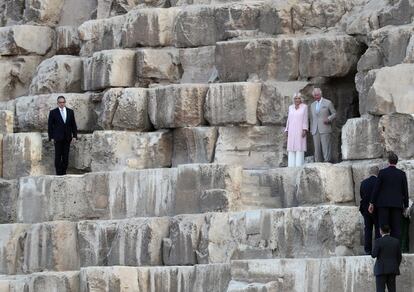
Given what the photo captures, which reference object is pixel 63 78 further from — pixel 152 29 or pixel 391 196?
pixel 391 196

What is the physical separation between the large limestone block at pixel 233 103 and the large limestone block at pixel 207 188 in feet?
6.51

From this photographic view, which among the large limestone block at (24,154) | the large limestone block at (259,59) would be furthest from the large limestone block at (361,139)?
the large limestone block at (24,154)

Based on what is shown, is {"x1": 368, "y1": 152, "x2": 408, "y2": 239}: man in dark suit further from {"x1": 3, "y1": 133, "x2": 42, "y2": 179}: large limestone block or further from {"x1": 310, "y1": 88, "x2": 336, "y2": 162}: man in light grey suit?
{"x1": 3, "y1": 133, "x2": 42, "y2": 179}: large limestone block

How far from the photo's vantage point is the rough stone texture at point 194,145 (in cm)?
3547

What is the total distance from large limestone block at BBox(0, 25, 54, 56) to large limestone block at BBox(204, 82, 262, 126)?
19.5 ft

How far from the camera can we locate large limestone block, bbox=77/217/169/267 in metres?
33.2

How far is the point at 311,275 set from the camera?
99.2ft

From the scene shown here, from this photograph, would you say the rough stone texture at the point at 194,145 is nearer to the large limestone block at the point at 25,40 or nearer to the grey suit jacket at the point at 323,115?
the grey suit jacket at the point at 323,115

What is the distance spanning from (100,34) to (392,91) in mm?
8177

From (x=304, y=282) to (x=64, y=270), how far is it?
18.2 ft

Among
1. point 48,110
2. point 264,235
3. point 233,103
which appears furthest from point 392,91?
point 48,110

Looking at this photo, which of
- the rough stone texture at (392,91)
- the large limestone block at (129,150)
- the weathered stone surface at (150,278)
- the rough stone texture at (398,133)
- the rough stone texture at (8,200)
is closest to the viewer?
the weathered stone surface at (150,278)

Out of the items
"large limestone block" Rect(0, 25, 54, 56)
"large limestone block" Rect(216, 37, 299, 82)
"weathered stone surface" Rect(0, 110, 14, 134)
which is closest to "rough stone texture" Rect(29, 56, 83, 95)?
"weathered stone surface" Rect(0, 110, 14, 134)

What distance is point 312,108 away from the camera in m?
34.5
